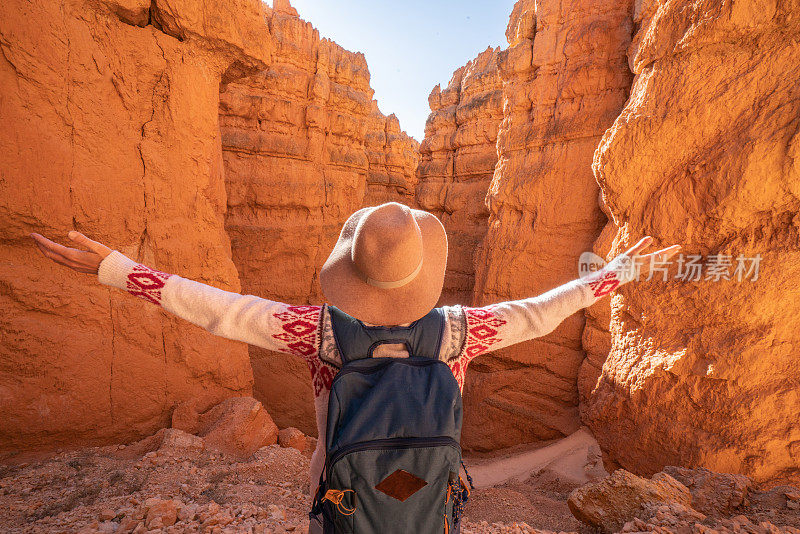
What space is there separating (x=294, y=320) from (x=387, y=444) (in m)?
0.45

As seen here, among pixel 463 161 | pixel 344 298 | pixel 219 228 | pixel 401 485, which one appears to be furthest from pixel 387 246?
pixel 463 161

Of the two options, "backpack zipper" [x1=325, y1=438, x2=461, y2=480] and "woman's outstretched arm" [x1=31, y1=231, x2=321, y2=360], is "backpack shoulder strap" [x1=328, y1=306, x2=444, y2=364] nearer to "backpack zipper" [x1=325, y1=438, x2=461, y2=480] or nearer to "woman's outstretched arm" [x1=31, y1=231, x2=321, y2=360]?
"woman's outstretched arm" [x1=31, y1=231, x2=321, y2=360]

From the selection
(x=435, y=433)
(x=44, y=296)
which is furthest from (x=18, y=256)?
(x=435, y=433)

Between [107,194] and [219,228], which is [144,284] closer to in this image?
[107,194]

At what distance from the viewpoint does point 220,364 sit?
377cm

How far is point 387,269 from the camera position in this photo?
106 cm

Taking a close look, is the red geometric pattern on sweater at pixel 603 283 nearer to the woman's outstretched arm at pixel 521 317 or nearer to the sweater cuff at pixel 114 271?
the woman's outstretched arm at pixel 521 317

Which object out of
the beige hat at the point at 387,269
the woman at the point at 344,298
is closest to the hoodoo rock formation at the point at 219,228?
the woman at the point at 344,298

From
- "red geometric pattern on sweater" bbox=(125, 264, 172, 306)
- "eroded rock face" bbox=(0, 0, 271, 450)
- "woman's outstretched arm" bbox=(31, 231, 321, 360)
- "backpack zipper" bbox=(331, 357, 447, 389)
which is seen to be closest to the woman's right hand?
"woman's outstretched arm" bbox=(31, 231, 321, 360)

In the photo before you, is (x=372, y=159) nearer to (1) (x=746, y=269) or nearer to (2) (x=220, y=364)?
(2) (x=220, y=364)

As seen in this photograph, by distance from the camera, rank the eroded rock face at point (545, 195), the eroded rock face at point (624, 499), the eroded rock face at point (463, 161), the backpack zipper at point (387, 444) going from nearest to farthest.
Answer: the backpack zipper at point (387, 444) < the eroded rock face at point (624, 499) < the eroded rock face at point (545, 195) < the eroded rock face at point (463, 161)

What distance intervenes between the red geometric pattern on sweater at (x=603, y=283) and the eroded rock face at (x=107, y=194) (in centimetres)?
341

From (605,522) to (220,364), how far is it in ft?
11.2

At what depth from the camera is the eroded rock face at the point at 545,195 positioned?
639cm
